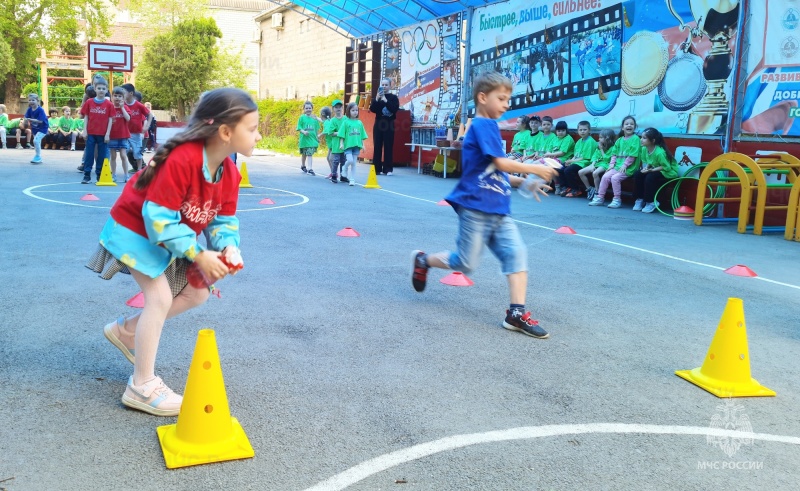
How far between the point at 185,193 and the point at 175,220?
0.13m

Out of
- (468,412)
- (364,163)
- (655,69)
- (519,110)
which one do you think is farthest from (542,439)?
(364,163)

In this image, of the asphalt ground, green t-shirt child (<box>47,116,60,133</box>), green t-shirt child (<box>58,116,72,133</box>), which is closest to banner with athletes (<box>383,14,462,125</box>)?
green t-shirt child (<box>58,116,72,133</box>)

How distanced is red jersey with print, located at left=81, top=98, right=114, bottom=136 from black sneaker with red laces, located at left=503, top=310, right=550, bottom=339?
10.6m

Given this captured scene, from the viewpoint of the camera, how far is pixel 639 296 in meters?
6.07

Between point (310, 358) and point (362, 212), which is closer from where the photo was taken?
point (310, 358)

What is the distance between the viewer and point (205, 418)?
9.46ft

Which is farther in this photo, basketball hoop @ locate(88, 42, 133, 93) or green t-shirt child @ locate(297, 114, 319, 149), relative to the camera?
basketball hoop @ locate(88, 42, 133, 93)

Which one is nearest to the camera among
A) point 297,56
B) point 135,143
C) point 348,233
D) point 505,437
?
point 505,437

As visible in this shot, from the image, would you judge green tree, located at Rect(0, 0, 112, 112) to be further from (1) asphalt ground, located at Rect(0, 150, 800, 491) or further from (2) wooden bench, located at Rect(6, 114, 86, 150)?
(1) asphalt ground, located at Rect(0, 150, 800, 491)

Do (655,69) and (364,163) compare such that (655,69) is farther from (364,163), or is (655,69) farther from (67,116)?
(67,116)

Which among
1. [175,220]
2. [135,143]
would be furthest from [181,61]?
[175,220]

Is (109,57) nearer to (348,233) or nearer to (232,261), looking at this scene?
(348,233)

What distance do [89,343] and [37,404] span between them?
0.92 m

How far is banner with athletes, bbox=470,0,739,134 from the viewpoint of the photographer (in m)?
12.3
